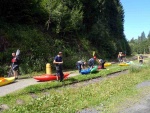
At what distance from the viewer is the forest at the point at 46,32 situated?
25969mm

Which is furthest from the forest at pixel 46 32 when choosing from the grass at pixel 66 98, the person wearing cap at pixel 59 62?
the grass at pixel 66 98

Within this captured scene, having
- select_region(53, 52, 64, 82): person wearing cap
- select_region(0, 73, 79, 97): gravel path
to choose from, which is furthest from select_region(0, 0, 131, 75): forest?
select_region(53, 52, 64, 82): person wearing cap

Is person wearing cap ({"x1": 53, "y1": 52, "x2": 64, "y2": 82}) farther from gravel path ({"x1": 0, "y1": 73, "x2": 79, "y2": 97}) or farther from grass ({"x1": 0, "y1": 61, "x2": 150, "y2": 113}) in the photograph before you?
gravel path ({"x1": 0, "y1": 73, "x2": 79, "y2": 97})

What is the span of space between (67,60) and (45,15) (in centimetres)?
650

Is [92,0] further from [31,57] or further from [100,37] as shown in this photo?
[31,57]

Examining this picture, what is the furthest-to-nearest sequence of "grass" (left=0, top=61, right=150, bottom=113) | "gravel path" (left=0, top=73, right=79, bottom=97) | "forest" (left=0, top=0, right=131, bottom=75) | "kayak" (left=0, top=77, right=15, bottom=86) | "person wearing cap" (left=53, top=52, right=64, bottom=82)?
1. "forest" (left=0, top=0, right=131, bottom=75)
2. "person wearing cap" (left=53, top=52, right=64, bottom=82)
3. "kayak" (left=0, top=77, right=15, bottom=86)
4. "gravel path" (left=0, top=73, right=79, bottom=97)
5. "grass" (left=0, top=61, right=150, bottom=113)

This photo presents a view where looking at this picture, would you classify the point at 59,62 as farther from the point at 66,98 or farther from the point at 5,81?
the point at 66,98

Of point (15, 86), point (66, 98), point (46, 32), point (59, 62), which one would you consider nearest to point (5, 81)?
point (15, 86)

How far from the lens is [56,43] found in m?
32.2

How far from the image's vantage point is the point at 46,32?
33.0m

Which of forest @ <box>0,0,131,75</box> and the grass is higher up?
forest @ <box>0,0,131,75</box>

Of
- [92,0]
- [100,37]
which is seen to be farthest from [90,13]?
[100,37]

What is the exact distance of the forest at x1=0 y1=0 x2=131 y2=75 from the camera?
26.0m

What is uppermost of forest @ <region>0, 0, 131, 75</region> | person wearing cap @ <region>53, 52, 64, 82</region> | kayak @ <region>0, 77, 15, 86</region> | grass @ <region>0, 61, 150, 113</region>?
forest @ <region>0, 0, 131, 75</region>
